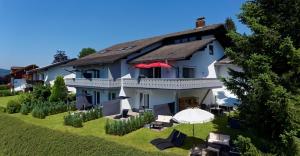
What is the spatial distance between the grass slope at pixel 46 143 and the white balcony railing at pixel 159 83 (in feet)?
31.7

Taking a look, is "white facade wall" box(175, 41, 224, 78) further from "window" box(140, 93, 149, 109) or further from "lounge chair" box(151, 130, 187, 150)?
"lounge chair" box(151, 130, 187, 150)

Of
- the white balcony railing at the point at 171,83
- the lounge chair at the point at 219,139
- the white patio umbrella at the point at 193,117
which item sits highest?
the white balcony railing at the point at 171,83

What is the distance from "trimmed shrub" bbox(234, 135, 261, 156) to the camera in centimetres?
1227

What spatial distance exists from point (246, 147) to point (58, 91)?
89.3ft

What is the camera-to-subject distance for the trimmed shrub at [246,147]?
40.2 ft

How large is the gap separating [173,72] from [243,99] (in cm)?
1270

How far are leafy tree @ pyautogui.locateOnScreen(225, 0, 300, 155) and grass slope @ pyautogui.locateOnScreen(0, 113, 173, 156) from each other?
5518mm

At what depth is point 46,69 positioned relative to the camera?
161ft

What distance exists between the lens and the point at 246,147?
41.1ft

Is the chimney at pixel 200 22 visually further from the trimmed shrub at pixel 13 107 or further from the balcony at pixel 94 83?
the trimmed shrub at pixel 13 107

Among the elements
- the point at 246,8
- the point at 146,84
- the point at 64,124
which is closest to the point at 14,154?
the point at 64,124

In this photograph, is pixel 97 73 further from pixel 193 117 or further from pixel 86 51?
pixel 86 51

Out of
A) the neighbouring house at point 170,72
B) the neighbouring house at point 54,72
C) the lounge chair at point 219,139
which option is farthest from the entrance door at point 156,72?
the neighbouring house at point 54,72

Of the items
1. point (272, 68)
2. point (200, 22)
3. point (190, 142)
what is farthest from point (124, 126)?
point (200, 22)
